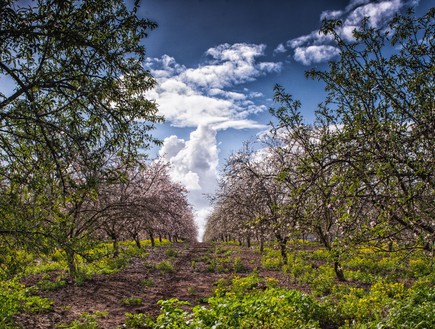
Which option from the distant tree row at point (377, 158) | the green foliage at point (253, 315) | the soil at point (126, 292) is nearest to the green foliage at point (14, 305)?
the soil at point (126, 292)

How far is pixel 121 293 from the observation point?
12523mm

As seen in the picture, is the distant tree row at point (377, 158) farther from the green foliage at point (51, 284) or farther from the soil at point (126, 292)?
the green foliage at point (51, 284)

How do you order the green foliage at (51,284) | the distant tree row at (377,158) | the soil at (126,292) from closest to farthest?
the distant tree row at (377,158), the soil at (126,292), the green foliage at (51,284)

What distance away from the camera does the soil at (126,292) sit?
29.5 ft

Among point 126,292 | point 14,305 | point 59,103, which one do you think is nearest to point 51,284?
point 126,292

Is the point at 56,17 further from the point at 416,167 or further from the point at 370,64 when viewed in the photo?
the point at 416,167

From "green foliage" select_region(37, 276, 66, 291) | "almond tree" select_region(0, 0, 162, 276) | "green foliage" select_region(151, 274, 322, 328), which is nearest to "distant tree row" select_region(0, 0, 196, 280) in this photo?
"almond tree" select_region(0, 0, 162, 276)

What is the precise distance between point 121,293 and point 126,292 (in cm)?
24

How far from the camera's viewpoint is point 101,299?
448 inches

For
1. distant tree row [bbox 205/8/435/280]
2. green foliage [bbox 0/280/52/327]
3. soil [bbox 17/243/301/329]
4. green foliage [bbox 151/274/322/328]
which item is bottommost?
soil [bbox 17/243/301/329]

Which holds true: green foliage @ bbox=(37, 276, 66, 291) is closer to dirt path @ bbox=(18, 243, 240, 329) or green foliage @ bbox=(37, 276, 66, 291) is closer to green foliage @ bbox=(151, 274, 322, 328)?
dirt path @ bbox=(18, 243, 240, 329)

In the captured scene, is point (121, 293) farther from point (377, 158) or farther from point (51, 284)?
point (377, 158)

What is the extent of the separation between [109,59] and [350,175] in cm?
509

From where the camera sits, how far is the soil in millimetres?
8977
